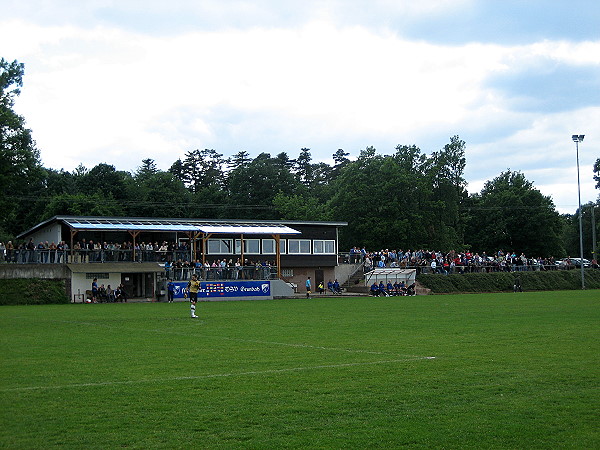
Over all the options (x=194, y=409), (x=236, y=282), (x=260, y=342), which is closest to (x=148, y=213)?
(x=236, y=282)

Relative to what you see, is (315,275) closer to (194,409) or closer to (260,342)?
(260,342)

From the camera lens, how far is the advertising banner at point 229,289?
50997 mm

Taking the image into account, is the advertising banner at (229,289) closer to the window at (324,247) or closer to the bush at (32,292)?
the bush at (32,292)

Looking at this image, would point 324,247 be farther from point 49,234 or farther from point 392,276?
point 49,234

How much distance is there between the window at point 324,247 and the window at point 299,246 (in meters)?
0.86

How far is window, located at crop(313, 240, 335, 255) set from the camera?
2771 inches

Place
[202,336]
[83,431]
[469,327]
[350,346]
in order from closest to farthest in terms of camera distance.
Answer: [83,431]
[350,346]
[202,336]
[469,327]

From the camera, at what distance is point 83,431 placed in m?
9.27

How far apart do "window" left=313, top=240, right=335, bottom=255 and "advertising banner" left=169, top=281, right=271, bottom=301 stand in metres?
16.5

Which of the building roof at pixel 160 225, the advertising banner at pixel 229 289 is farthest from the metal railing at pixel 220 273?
the building roof at pixel 160 225

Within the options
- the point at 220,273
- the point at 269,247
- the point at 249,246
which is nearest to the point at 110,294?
the point at 220,273

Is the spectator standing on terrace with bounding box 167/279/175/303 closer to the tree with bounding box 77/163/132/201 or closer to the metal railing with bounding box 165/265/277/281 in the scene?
the metal railing with bounding box 165/265/277/281

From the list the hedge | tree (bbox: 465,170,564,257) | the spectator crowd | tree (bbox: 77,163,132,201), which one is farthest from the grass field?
tree (bbox: 77,163,132,201)

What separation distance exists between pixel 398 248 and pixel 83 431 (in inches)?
2907
